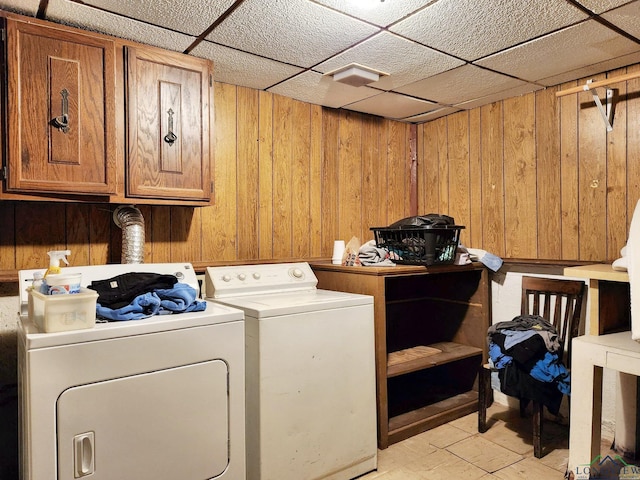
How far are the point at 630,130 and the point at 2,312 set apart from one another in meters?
3.23

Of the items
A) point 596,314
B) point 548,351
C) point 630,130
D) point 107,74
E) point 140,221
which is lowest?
point 548,351

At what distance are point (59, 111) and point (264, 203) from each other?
49.1 inches

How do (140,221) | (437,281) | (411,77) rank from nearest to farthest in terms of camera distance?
(140,221) < (411,77) < (437,281)

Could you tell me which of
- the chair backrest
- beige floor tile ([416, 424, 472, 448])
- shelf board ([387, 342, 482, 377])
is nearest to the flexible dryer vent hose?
shelf board ([387, 342, 482, 377])

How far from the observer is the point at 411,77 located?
2.58 meters

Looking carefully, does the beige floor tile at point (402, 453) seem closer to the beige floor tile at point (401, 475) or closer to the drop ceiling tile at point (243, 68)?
the beige floor tile at point (401, 475)

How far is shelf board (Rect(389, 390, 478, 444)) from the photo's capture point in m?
2.56

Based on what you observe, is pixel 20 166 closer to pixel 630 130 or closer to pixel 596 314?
pixel 596 314

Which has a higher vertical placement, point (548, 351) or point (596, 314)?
point (596, 314)

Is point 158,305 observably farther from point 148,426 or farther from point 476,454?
point 476,454

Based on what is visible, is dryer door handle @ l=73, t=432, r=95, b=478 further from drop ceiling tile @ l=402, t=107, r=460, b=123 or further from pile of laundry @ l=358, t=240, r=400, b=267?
drop ceiling tile @ l=402, t=107, r=460, b=123

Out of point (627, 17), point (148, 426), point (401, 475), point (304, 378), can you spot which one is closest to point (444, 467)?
point (401, 475)

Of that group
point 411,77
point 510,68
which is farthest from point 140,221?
point 510,68

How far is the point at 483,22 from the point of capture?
1.93 meters
